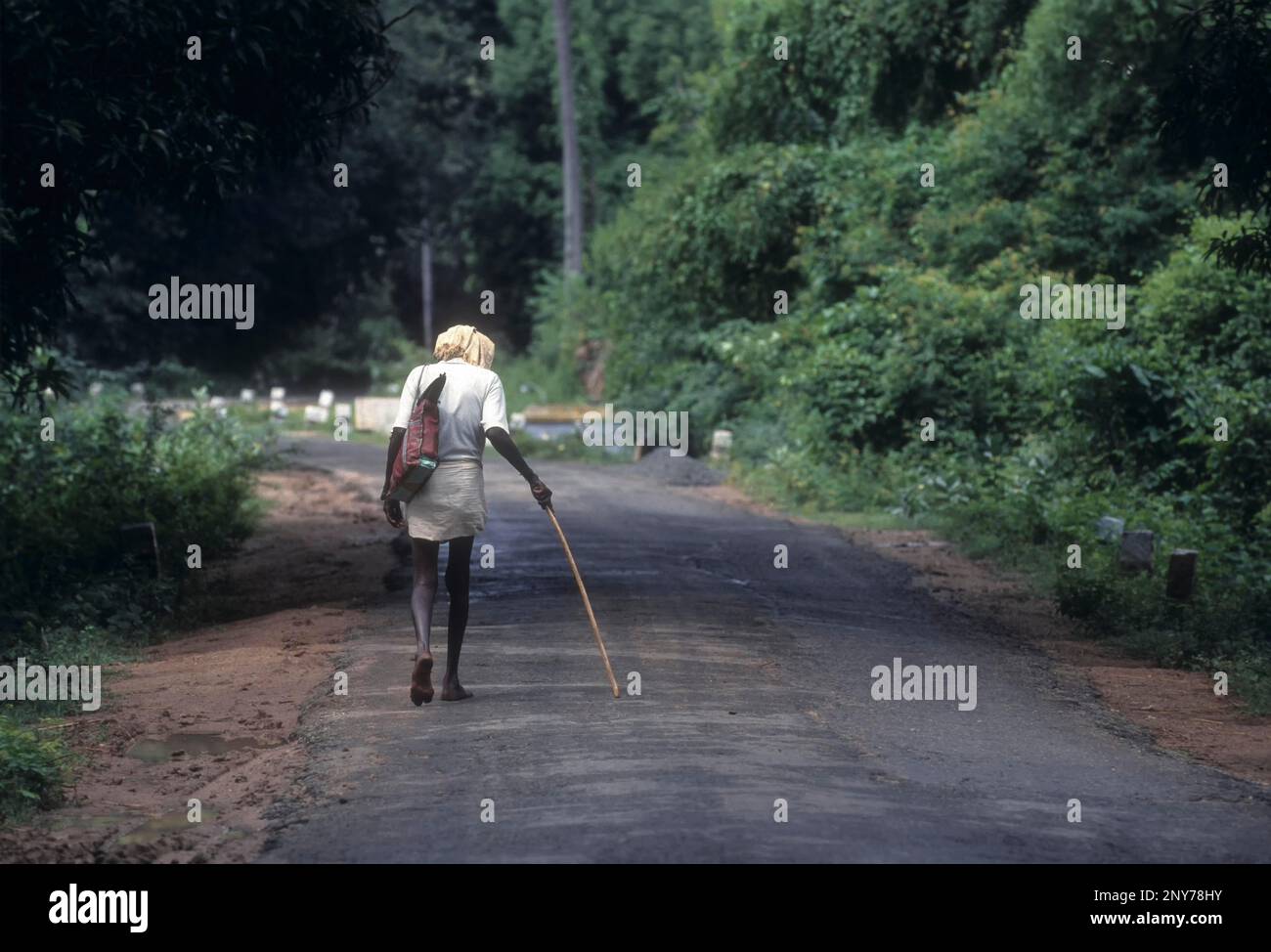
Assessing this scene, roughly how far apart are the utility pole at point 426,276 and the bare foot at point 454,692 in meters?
55.0

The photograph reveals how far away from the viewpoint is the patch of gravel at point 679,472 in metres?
27.2

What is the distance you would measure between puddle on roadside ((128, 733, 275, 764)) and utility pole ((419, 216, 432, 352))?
5527cm

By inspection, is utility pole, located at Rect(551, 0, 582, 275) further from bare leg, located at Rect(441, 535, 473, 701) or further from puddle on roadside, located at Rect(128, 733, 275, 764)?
puddle on roadside, located at Rect(128, 733, 275, 764)

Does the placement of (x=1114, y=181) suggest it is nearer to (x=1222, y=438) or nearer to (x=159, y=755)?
(x=1222, y=438)

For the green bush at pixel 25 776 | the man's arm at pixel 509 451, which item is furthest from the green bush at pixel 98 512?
the man's arm at pixel 509 451

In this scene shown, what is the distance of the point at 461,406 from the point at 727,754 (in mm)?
2564

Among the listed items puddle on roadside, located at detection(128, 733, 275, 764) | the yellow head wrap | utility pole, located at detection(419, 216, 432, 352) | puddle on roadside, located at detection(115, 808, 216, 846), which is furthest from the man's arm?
utility pole, located at detection(419, 216, 432, 352)

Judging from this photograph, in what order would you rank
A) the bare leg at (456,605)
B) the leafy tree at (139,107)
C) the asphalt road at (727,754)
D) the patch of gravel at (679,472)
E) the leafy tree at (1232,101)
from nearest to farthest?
the asphalt road at (727,754)
the bare leg at (456,605)
the leafy tree at (139,107)
the leafy tree at (1232,101)
the patch of gravel at (679,472)

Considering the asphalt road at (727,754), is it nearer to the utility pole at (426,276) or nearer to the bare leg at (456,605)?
the bare leg at (456,605)

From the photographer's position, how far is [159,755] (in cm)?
891

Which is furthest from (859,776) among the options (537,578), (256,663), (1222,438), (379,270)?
(379,270)

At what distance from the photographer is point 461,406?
9.47m

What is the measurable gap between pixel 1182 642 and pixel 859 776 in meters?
5.85

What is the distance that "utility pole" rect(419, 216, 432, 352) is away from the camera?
211 feet
